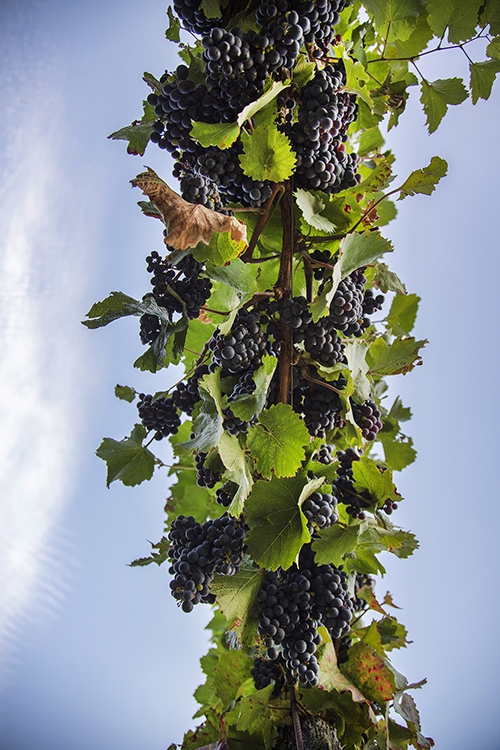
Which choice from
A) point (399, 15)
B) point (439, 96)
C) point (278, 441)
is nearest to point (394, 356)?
point (278, 441)

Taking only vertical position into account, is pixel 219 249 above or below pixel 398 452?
above

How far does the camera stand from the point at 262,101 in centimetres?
66

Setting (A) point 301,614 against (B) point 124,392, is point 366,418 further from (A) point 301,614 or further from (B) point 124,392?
(B) point 124,392

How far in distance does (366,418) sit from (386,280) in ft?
0.75

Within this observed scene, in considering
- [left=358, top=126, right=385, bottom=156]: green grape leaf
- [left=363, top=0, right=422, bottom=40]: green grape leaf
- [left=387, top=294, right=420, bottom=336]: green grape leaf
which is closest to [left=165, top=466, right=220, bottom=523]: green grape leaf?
[left=387, top=294, right=420, bottom=336]: green grape leaf

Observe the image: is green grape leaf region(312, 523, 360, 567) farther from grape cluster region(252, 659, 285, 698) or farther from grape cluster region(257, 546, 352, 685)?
grape cluster region(252, 659, 285, 698)

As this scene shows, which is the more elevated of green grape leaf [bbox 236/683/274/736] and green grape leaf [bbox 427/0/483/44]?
green grape leaf [bbox 427/0/483/44]

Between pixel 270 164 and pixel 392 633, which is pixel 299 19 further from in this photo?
pixel 392 633

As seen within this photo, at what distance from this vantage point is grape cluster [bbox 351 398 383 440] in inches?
32.0

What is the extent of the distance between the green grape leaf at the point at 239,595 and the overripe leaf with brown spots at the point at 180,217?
435 millimetres

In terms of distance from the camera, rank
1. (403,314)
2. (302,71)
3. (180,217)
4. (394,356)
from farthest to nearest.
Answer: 1. (403,314)
2. (394,356)
3. (302,71)
4. (180,217)

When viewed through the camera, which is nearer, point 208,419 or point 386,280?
point 208,419

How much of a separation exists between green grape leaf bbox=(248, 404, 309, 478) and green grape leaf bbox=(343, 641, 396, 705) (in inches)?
13.0

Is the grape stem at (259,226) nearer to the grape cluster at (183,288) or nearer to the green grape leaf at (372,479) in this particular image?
the grape cluster at (183,288)
